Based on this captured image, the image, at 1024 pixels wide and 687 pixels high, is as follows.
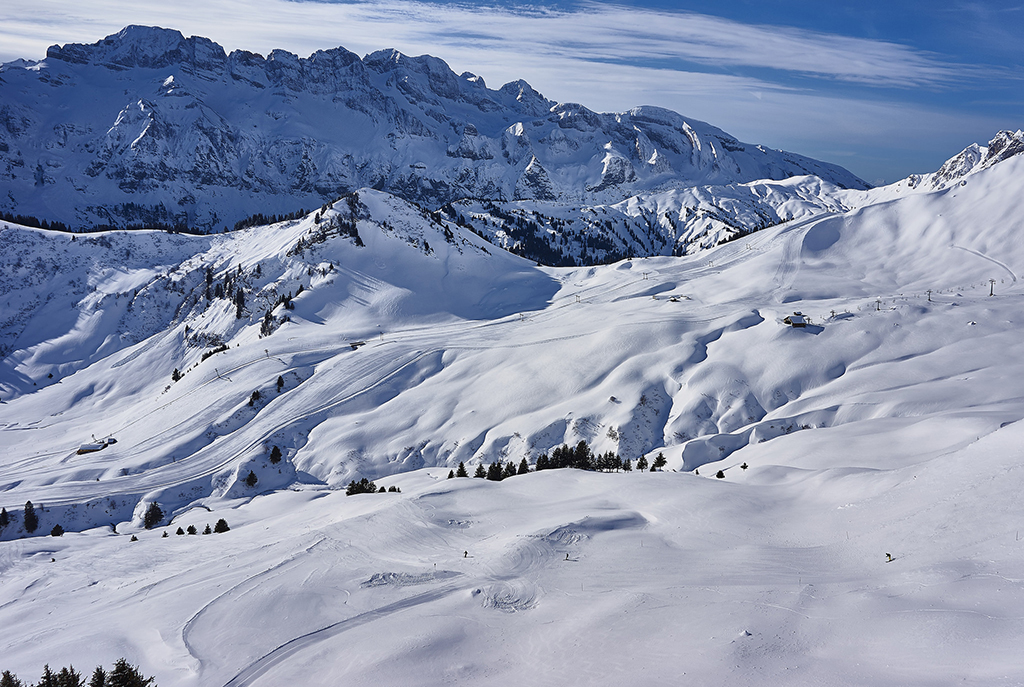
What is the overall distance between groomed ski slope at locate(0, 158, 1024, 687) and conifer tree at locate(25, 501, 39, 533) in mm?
2091

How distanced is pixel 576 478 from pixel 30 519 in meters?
52.8

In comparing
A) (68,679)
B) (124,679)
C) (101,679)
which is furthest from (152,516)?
(124,679)

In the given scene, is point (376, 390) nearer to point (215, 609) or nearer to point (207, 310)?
point (215, 609)

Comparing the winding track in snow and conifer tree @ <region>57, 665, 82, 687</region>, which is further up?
the winding track in snow

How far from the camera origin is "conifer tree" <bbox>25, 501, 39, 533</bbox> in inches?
1991

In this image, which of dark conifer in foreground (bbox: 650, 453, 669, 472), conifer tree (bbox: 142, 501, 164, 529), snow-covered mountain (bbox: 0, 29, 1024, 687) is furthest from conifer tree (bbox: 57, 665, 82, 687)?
conifer tree (bbox: 142, 501, 164, 529)

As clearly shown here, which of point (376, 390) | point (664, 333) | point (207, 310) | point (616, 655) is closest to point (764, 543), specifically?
point (616, 655)

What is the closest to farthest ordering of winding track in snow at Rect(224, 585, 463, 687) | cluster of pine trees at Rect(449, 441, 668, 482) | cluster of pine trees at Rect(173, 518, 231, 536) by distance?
winding track in snow at Rect(224, 585, 463, 687)
cluster of pine trees at Rect(173, 518, 231, 536)
cluster of pine trees at Rect(449, 441, 668, 482)

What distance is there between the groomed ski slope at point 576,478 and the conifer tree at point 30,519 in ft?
6.86

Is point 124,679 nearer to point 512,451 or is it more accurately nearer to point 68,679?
point 68,679

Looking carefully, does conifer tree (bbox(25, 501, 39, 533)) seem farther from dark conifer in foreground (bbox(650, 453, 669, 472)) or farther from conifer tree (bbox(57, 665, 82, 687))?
dark conifer in foreground (bbox(650, 453, 669, 472))

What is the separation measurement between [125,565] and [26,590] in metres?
4.41

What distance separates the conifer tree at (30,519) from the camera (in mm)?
50562

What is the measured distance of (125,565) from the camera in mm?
29062
